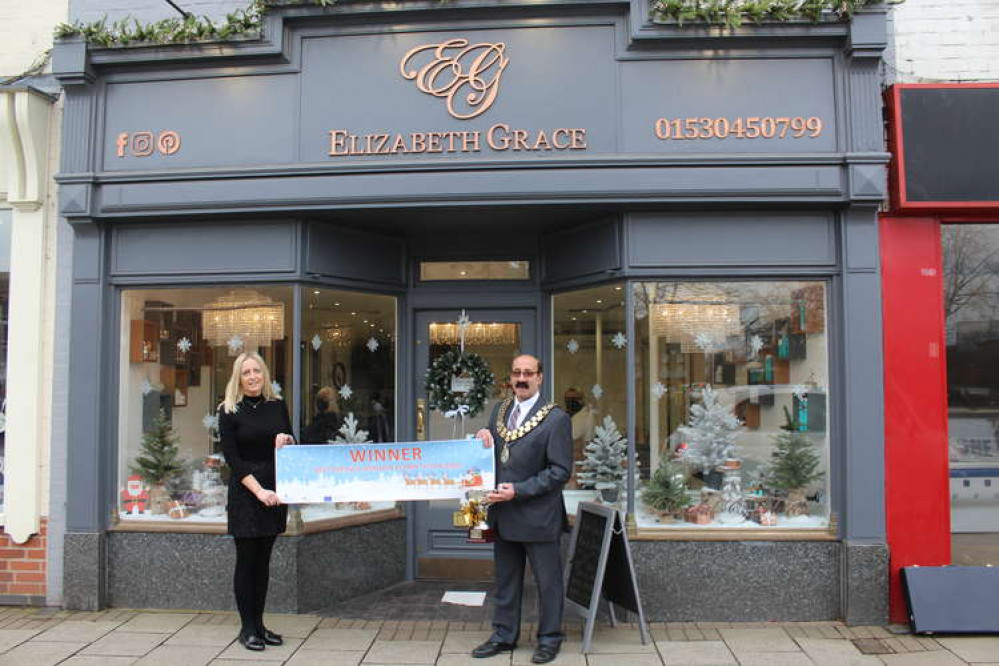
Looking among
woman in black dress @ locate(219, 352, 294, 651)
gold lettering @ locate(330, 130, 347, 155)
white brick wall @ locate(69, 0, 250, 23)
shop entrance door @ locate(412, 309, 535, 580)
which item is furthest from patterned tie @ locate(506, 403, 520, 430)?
white brick wall @ locate(69, 0, 250, 23)

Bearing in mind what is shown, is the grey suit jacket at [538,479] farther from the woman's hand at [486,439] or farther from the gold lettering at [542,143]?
the gold lettering at [542,143]

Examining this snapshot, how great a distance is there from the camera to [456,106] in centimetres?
533

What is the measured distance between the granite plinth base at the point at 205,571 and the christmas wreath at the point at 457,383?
1381 mm

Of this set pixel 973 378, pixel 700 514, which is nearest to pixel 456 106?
pixel 700 514

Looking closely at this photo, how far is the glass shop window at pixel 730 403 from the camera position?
17.4ft

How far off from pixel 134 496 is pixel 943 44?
712cm

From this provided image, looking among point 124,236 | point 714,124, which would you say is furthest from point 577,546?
point 124,236

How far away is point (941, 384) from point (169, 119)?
6123 millimetres

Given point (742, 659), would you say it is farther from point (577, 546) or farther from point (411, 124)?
point (411, 124)

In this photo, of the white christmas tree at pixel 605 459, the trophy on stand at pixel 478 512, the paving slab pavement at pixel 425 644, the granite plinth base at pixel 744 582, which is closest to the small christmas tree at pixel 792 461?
the granite plinth base at pixel 744 582

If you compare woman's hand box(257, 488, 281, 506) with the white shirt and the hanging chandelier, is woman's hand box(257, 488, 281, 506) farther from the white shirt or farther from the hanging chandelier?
the hanging chandelier

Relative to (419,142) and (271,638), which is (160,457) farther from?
(419,142)

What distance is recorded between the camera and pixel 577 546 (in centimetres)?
497

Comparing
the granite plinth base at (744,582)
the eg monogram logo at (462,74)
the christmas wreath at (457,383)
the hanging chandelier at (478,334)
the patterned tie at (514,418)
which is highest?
the eg monogram logo at (462,74)
